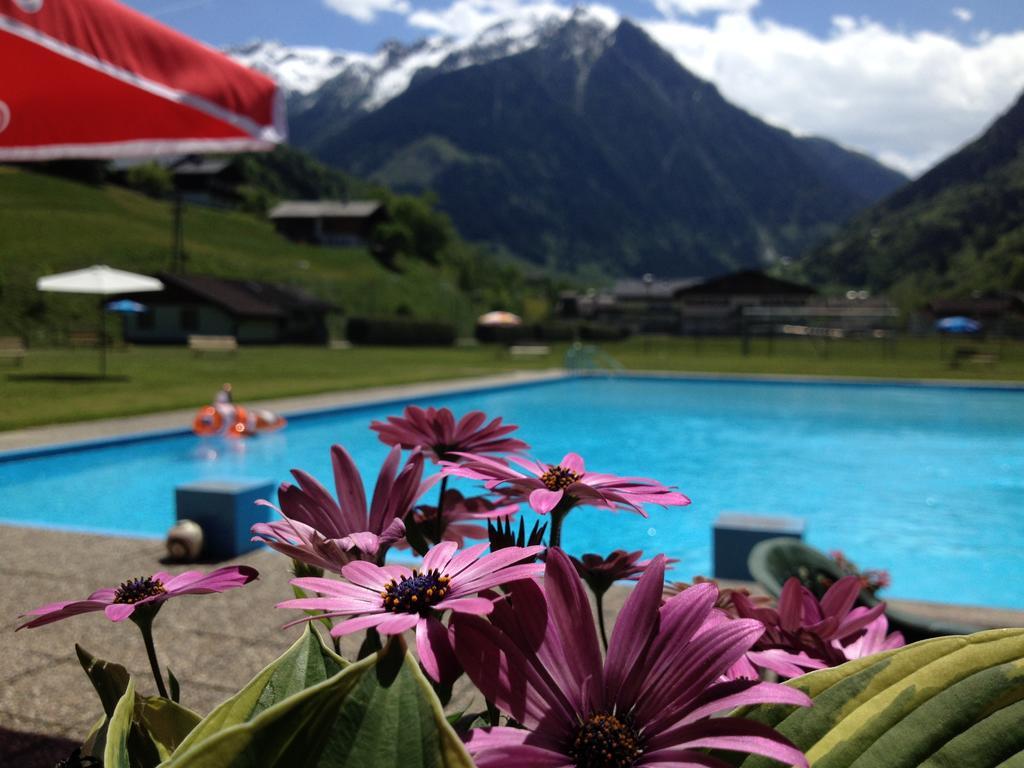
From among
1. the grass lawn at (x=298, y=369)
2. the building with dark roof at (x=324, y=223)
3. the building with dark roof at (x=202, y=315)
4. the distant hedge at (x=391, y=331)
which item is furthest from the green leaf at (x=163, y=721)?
the building with dark roof at (x=324, y=223)

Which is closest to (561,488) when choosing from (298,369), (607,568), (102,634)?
(607,568)

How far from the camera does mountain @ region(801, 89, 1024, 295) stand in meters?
100

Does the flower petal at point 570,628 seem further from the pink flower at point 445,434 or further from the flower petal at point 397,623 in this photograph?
the pink flower at point 445,434

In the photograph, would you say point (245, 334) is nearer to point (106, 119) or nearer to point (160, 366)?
point (160, 366)

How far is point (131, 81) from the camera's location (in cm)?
236

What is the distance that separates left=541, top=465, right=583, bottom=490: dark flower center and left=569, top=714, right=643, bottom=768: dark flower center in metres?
0.27

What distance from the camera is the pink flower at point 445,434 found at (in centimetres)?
104

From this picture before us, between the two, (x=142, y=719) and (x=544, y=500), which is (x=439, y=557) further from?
(x=142, y=719)

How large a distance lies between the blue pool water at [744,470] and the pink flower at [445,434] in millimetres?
3306

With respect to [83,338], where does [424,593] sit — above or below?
above

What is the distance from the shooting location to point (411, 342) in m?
47.3

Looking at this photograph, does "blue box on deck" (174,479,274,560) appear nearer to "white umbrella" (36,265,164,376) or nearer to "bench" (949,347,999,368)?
"white umbrella" (36,265,164,376)

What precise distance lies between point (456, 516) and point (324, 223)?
77015 millimetres

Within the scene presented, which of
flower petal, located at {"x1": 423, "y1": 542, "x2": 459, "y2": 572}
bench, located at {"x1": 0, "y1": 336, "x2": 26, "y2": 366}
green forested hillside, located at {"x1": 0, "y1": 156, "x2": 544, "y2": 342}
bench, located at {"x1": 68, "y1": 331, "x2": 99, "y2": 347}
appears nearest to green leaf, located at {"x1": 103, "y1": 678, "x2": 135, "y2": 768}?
flower petal, located at {"x1": 423, "y1": 542, "x2": 459, "y2": 572}
